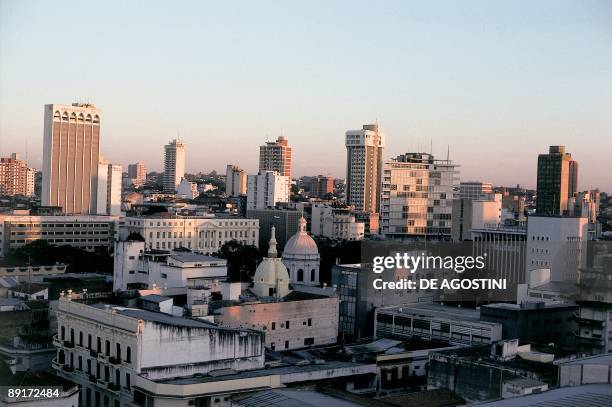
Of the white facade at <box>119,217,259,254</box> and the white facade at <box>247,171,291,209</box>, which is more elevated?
the white facade at <box>247,171,291,209</box>

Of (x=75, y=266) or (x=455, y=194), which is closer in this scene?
(x=75, y=266)

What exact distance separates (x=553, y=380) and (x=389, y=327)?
6.61 m

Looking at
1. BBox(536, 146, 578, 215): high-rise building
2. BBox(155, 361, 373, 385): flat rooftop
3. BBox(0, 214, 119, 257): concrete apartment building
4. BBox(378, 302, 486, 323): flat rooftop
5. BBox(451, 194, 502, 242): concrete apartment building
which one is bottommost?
BBox(155, 361, 373, 385): flat rooftop

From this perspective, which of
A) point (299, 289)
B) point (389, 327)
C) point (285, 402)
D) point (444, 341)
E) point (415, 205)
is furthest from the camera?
point (415, 205)

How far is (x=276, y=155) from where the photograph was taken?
3295 inches

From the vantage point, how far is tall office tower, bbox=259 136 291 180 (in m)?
83.2

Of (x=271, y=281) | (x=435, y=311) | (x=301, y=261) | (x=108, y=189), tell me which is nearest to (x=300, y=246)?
(x=301, y=261)

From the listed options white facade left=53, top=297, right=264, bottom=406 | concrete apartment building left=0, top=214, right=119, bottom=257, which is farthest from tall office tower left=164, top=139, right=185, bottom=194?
white facade left=53, top=297, right=264, bottom=406

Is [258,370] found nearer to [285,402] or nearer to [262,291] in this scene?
[285,402]

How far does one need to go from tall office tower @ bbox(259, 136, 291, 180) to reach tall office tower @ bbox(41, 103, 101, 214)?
33.2 meters

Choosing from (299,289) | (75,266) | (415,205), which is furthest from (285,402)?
(415,205)

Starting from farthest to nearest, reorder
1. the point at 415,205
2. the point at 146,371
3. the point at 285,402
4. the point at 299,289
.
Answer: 1. the point at 415,205
2. the point at 299,289
3. the point at 146,371
4. the point at 285,402

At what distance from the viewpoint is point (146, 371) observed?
49.6 ft

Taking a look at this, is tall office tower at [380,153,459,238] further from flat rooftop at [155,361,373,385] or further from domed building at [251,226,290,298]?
flat rooftop at [155,361,373,385]
